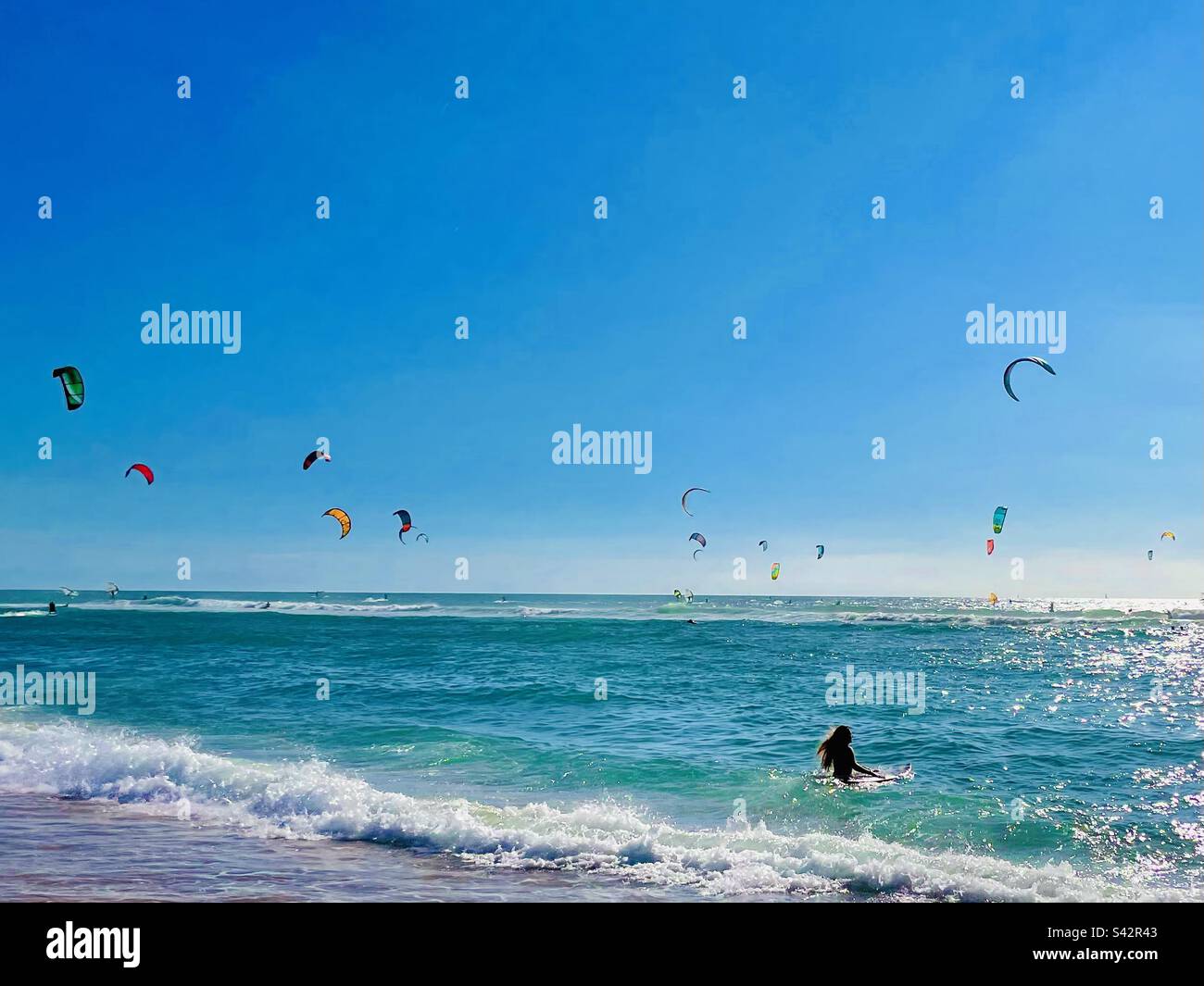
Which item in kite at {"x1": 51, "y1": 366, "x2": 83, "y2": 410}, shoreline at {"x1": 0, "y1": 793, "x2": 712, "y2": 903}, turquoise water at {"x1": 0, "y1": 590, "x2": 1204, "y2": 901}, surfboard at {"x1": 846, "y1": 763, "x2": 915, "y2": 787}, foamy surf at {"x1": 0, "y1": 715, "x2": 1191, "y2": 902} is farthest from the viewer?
kite at {"x1": 51, "y1": 366, "x2": 83, "y2": 410}

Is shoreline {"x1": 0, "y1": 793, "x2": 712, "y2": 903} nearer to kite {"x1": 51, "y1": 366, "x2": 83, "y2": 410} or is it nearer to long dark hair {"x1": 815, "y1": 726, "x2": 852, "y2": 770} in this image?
long dark hair {"x1": 815, "y1": 726, "x2": 852, "y2": 770}

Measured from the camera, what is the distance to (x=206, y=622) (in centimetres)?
5544

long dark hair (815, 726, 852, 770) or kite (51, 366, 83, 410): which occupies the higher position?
kite (51, 366, 83, 410)

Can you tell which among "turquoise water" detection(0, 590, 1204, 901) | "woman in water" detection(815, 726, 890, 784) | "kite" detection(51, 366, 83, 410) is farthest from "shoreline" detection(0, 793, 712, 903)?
"kite" detection(51, 366, 83, 410)

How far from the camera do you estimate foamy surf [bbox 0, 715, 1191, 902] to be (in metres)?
8.20

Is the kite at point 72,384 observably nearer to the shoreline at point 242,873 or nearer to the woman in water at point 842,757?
the shoreline at point 242,873

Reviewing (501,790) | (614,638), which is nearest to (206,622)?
(614,638)

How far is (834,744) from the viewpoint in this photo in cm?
1238

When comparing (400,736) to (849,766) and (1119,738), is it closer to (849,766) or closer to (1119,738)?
(849,766)

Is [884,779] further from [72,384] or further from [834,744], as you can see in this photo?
[72,384]

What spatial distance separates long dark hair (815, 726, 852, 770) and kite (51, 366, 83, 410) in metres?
13.8

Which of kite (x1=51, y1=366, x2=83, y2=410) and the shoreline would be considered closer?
the shoreline

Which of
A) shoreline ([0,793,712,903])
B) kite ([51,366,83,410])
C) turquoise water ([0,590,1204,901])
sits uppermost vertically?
kite ([51,366,83,410])

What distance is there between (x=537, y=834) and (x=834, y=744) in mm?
5201
